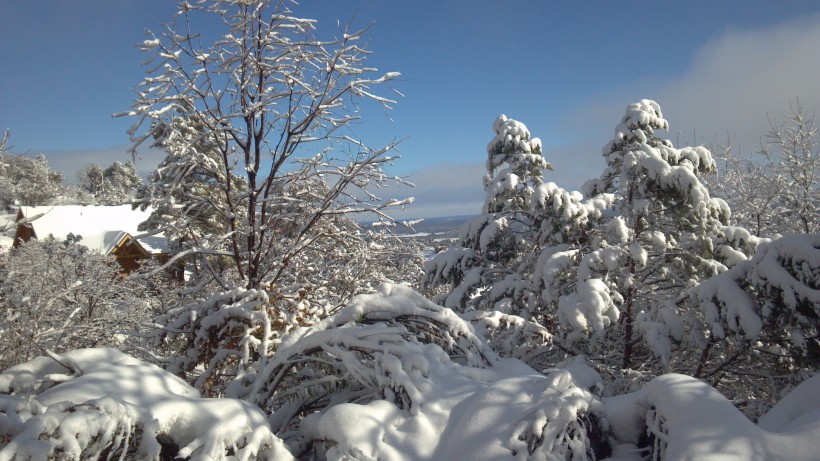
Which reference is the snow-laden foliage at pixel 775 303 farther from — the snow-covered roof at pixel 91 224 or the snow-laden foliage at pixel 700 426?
the snow-covered roof at pixel 91 224

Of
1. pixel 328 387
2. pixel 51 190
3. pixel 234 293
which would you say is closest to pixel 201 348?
pixel 234 293

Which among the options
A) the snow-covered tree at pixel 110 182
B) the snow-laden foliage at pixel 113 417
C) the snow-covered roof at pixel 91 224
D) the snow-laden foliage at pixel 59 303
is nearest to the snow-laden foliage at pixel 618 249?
the snow-laden foliage at pixel 113 417

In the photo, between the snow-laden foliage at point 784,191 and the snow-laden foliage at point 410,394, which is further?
the snow-laden foliage at point 784,191

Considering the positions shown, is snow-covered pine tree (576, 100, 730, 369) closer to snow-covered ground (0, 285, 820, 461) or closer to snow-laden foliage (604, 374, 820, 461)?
snow-laden foliage (604, 374, 820, 461)

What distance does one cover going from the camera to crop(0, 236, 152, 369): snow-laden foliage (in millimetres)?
8141

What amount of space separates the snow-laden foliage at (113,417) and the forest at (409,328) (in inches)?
0.4

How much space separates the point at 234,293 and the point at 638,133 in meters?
6.96

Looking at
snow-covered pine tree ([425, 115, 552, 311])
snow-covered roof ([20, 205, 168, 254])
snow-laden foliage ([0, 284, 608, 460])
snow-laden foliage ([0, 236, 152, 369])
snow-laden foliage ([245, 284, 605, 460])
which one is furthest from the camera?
snow-covered roof ([20, 205, 168, 254])

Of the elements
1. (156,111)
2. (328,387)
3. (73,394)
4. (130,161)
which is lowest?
(328,387)

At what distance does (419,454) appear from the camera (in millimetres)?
2518

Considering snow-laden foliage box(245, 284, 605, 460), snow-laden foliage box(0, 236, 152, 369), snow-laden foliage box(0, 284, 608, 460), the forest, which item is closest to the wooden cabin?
snow-laden foliage box(0, 236, 152, 369)

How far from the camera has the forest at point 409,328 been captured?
2.40 meters

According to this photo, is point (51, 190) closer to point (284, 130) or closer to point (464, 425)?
point (284, 130)

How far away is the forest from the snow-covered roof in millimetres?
20784
